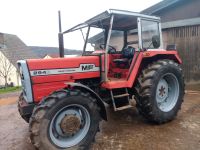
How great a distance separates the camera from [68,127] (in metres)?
3.51

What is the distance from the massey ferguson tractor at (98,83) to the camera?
344cm

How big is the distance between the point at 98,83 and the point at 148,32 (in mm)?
1492

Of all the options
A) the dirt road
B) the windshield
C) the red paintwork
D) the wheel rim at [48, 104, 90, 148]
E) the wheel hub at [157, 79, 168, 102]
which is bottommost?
the dirt road

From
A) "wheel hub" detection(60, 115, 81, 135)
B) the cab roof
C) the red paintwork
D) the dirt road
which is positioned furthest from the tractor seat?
"wheel hub" detection(60, 115, 81, 135)

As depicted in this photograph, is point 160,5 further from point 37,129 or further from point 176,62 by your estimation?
point 37,129

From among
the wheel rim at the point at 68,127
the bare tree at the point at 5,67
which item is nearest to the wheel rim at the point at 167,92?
the wheel rim at the point at 68,127

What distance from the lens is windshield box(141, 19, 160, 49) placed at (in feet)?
15.2

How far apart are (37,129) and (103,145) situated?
1152 mm

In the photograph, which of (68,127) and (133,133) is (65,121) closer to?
(68,127)

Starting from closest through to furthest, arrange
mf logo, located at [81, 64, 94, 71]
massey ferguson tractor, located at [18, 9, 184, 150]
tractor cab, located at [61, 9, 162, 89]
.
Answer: massey ferguson tractor, located at [18, 9, 184, 150] → mf logo, located at [81, 64, 94, 71] → tractor cab, located at [61, 9, 162, 89]

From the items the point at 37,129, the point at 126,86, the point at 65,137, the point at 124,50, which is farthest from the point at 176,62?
the point at 37,129

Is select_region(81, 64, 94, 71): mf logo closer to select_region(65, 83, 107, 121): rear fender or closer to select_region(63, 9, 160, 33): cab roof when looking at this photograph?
select_region(65, 83, 107, 121): rear fender

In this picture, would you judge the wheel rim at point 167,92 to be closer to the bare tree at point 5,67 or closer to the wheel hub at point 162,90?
the wheel hub at point 162,90

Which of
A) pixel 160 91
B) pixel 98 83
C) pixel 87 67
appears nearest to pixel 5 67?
pixel 98 83
